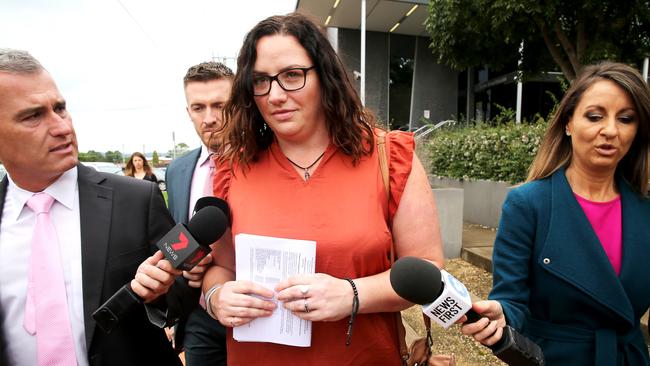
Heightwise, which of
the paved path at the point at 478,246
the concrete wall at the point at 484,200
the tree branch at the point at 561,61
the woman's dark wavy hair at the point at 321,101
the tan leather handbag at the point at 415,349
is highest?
the tree branch at the point at 561,61

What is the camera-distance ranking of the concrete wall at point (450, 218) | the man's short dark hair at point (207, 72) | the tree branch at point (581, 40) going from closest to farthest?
1. the man's short dark hair at point (207, 72)
2. the concrete wall at point (450, 218)
3. the tree branch at point (581, 40)

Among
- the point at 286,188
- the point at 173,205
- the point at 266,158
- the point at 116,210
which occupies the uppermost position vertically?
the point at 266,158

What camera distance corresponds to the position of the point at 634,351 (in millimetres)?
1580

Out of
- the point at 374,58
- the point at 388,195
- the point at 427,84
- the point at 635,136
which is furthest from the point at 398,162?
the point at 427,84

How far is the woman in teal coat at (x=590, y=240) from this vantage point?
156 cm

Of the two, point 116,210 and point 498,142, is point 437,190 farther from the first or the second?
point 116,210

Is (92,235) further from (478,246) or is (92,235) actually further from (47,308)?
(478,246)

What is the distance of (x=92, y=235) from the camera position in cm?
154

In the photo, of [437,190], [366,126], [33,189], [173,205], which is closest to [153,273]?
[33,189]

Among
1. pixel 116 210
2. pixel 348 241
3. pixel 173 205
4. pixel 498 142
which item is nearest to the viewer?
pixel 348 241

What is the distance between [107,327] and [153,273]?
219 millimetres

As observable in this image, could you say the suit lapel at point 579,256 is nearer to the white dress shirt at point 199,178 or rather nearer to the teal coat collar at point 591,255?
the teal coat collar at point 591,255

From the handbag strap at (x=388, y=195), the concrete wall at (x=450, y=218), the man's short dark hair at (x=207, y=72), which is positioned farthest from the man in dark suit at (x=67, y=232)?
the concrete wall at (x=450, y=218)

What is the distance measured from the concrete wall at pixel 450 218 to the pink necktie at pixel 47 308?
199 inches
